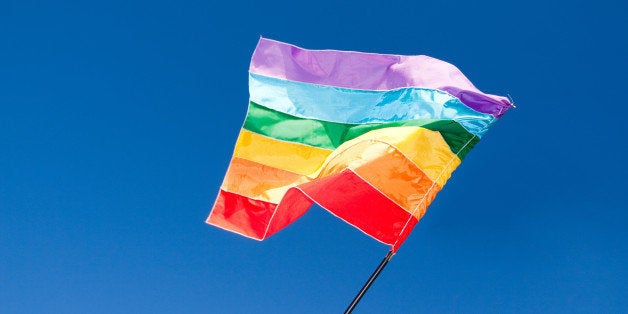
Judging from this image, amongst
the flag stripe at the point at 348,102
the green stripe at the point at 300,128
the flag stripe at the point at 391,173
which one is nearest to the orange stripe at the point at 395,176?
the flag stripe at the point at 391,173

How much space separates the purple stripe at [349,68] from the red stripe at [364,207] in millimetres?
1549

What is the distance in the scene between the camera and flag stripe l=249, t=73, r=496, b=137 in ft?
37.0

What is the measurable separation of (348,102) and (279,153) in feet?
2.91

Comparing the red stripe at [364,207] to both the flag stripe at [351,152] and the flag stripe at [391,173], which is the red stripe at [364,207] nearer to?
the flag stripe at [391,173]

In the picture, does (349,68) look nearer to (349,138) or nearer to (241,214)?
(349,138)

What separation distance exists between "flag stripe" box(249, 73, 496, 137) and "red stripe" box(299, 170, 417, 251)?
114 centimetres

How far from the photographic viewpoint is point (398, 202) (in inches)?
416

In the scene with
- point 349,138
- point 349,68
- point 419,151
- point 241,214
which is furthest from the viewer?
point 349,68

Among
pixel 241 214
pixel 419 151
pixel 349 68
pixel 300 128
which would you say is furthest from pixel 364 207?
pixel 349 68

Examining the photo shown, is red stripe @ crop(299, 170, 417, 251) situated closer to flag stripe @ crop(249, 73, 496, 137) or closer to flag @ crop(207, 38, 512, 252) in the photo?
flag @ crop(207, 38, 512, 252)

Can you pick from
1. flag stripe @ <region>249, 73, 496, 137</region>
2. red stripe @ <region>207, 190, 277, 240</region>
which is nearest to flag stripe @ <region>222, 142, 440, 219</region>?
flag stripe @ <region>249, 73, 496, 137</region>

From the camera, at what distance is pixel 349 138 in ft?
38.8

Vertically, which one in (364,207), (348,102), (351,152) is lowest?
(364,207)

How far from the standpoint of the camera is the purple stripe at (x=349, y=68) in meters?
11.7
